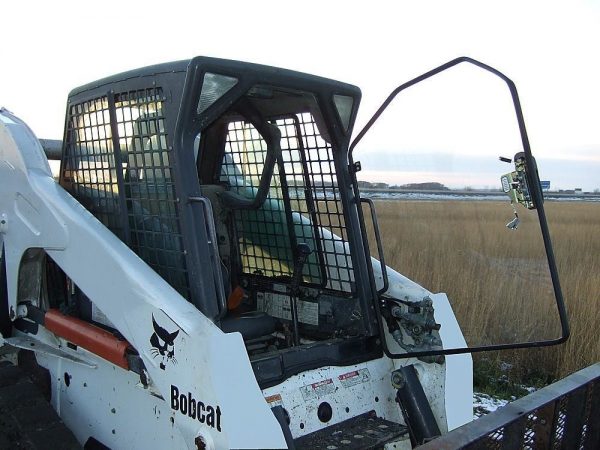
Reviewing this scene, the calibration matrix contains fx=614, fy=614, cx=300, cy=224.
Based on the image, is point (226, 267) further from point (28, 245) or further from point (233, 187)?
point (28, 245)

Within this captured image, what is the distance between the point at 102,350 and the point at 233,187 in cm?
141

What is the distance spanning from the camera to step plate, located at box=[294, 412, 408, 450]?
2.76 meters

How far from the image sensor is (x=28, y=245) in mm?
3113

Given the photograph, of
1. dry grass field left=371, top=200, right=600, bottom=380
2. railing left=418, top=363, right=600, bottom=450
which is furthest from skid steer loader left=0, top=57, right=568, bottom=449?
dry grass field left=371, top=200, right=600, bottom=380

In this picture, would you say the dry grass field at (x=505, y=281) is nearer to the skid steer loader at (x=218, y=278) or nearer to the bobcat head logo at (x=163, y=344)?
the skid steer loader at (x=218, y=278)

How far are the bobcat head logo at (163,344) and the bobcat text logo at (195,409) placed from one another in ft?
0.37

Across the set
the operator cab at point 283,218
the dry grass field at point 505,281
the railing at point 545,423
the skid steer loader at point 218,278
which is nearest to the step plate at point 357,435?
the skid steer loader at point 218,278

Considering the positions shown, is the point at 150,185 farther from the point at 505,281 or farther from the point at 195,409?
the point at 505,281

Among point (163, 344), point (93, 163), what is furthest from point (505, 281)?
point (163, 344)

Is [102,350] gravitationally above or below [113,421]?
above

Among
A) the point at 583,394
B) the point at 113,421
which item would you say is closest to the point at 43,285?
the point at 113,421

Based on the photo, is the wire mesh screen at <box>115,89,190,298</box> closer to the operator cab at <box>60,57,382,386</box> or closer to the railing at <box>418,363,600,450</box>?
the operator cab at <box>60,57,382,386</box>

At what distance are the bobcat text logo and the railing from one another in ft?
2.55

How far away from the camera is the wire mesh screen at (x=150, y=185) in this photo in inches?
105
